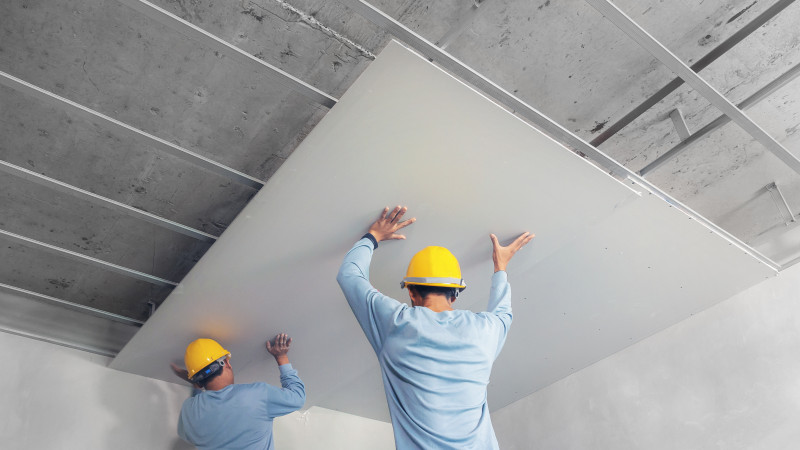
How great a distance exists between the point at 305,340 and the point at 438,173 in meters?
1.29

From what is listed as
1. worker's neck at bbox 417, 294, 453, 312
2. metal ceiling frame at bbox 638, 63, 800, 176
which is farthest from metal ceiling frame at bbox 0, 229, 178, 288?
metal ceiling frame at bbox 638, 63, 800, 176

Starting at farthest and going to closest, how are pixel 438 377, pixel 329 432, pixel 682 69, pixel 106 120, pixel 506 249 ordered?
pixel 329 432, pixel 506 249, pixel 682 69, pixel 106 120, pixel 438 377

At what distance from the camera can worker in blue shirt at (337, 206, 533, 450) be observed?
2467mm

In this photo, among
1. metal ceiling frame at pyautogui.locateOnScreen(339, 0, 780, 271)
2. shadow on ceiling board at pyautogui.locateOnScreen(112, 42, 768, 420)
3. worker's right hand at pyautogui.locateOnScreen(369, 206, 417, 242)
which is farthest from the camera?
worker's right hand at pyautogui.locateOnScreen(369, 206, 417, 242)

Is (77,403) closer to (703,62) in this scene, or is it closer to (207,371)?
(207,371)

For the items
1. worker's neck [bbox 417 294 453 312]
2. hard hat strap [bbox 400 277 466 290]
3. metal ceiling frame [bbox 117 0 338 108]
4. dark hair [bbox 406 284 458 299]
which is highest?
metal ceiling frame [bbox 117 0 338 108]

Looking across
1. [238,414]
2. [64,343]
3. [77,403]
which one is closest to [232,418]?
[238,414]

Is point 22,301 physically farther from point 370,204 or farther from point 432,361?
point 432,361

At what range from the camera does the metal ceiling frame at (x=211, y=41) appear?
2.43 meters

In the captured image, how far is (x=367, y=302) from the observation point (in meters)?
2.66

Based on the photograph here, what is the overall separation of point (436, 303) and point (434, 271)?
0.13 metres

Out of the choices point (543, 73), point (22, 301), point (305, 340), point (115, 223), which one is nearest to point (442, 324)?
point (305, 340)

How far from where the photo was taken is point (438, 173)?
9.11 ft

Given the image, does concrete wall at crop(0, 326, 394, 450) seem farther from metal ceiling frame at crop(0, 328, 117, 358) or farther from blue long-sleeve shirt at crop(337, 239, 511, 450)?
blue long-sleeve shirt at crop(337, 239, 511, 450)
